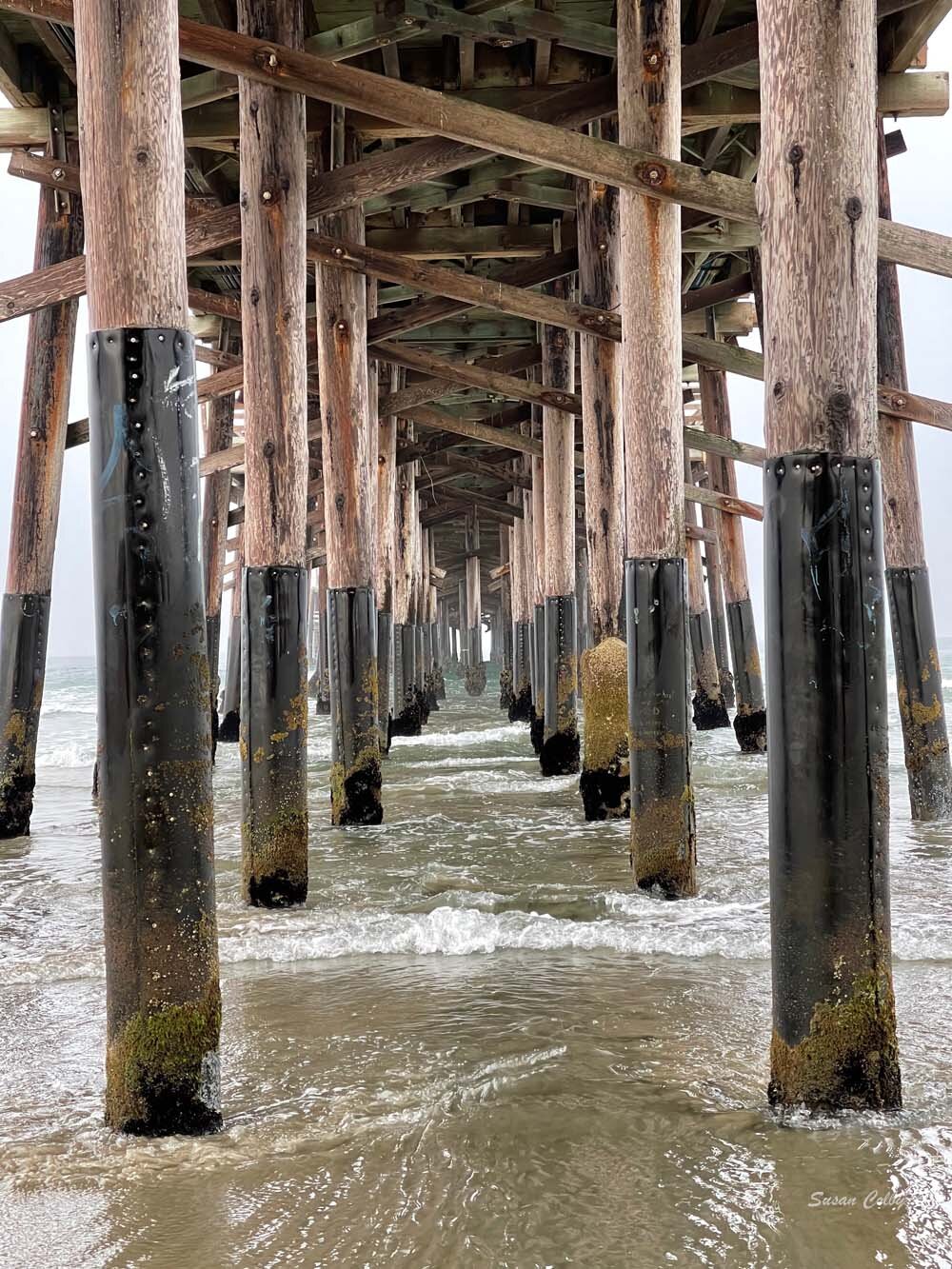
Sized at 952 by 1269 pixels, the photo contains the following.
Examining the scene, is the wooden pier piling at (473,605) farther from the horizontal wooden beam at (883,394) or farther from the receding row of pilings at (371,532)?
the horizontal wooden beam at (883,394)

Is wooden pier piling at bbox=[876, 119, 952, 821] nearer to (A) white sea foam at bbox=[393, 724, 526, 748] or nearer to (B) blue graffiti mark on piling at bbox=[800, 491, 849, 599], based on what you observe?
(B) blue graffiti mark on piling at bbox=[800, 491, 849, 599]

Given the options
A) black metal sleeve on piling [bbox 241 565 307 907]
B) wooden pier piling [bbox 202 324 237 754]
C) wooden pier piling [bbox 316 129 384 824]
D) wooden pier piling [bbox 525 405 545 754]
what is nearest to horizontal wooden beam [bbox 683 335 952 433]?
wooden pier piling [bbox 316 129 384 824]

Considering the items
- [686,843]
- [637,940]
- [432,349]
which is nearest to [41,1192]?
[637,940]

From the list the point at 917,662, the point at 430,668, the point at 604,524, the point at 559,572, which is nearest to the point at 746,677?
the point at 559,572

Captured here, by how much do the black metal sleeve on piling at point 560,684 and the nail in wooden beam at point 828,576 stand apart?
6.65m

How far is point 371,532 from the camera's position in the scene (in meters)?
7.50

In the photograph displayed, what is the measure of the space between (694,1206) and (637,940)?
6.53 ft

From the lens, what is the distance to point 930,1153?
2.55 meters

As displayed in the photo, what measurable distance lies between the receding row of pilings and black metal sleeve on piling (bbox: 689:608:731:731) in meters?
6.24

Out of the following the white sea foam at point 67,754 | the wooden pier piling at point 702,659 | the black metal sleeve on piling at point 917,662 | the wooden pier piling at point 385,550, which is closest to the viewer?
the black metal sleeve on piling at point 917,662

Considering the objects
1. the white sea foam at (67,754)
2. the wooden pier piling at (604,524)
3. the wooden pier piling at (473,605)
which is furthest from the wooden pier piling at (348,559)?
the wooden pier piling at (473,605)

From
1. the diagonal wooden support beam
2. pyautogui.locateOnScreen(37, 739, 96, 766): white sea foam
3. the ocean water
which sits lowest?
the ocean water

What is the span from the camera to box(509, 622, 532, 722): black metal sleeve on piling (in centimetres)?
1667

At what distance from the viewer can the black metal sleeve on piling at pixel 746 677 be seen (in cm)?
1129
